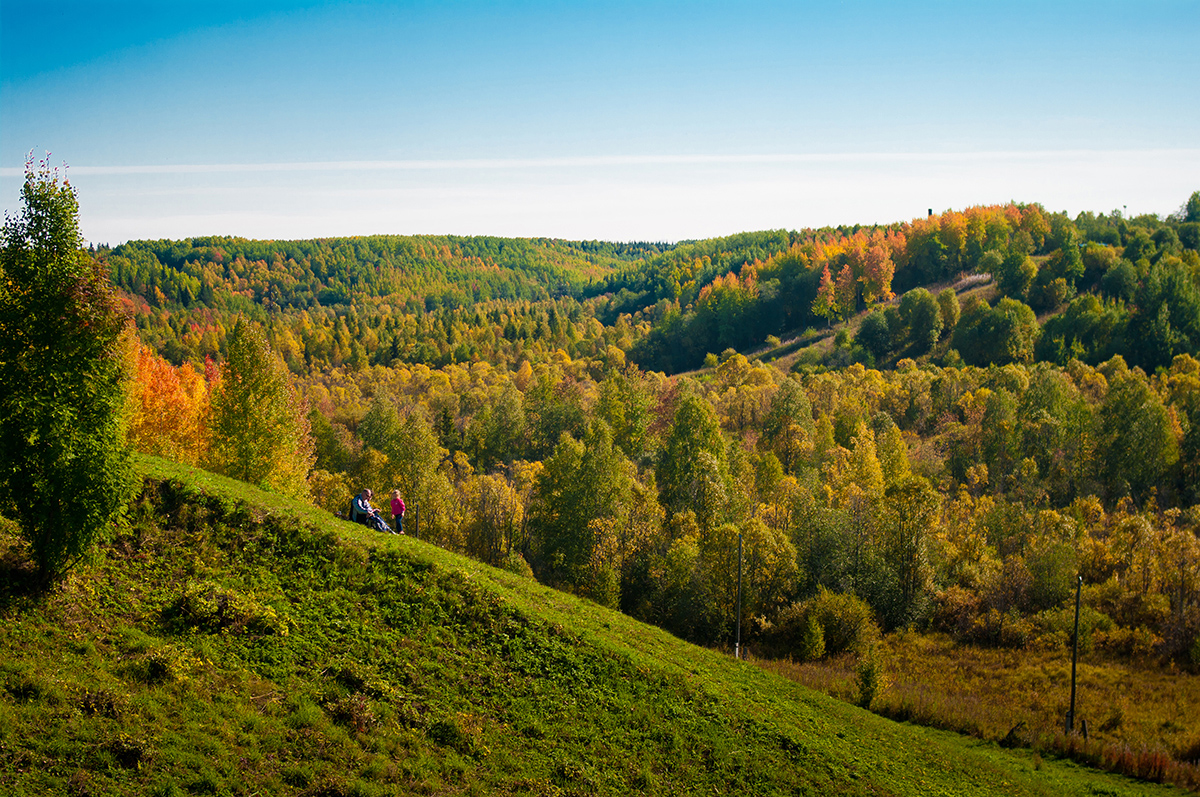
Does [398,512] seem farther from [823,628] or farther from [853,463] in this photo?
[853,463]

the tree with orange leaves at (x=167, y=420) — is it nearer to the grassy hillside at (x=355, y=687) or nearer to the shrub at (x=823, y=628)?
the grassy hillside at (x=355, y=687)

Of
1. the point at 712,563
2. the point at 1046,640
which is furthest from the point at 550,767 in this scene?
the point at 1046,640

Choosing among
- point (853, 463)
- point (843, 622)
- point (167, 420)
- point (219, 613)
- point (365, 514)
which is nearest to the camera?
point (219, 613)

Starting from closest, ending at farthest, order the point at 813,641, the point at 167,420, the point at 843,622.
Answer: the point at 813,641
the point at 167,420
the point at 843,622

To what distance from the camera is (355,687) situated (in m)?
15.9

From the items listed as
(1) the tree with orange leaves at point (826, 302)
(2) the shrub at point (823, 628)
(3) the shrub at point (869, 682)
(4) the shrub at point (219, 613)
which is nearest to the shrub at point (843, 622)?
(2) the shrub at point (823, 628)

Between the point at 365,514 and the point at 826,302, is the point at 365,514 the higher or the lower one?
the lower one

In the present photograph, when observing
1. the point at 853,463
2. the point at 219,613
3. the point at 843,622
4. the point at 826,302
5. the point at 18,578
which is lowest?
the point at 843,622

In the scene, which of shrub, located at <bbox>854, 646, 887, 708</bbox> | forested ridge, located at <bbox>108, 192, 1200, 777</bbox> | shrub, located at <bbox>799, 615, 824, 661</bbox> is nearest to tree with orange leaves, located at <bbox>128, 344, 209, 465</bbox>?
forested ridge, located at <bbox>108, 192, 1200, 777</bbox>

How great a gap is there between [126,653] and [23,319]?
23.5ft

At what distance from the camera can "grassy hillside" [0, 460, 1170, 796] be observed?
41.3ft

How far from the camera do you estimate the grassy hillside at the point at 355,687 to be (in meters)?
12.6

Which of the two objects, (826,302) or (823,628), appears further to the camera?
(826,302)

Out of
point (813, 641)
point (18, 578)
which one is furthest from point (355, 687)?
point (813, 641)
